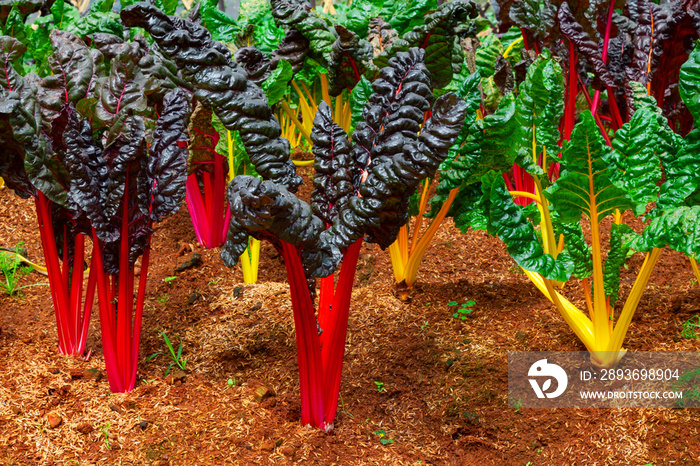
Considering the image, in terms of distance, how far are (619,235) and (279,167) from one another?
1.11 m

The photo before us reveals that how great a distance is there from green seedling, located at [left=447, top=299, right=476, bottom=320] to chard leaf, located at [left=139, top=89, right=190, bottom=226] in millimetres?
1228

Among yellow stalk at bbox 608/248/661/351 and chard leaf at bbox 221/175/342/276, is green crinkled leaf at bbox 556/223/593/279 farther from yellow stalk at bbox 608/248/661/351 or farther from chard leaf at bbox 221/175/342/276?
chard leaf at bbox 221/175/342/276

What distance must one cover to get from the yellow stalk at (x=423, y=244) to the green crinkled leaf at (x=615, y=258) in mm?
704

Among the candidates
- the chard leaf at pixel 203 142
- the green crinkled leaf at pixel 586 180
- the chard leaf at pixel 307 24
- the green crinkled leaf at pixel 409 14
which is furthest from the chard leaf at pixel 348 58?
the green crinkled leaf at pixel 586 180

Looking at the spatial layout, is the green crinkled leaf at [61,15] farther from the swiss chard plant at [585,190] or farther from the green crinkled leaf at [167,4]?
the swiss chard plant at [585,190]

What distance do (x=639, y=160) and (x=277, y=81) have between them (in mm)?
1595

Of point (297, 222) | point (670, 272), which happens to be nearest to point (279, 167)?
point (297, 222)

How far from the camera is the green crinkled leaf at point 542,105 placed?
2.07m

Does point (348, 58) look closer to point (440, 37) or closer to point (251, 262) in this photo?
point (440, 37)

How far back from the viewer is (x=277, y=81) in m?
2.69

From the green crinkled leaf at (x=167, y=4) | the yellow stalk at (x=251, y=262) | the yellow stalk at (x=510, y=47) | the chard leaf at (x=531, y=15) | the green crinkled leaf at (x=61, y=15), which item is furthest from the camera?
the green crinkled leaf at (x=61, y=15)

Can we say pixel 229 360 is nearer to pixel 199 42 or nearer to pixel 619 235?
pixel 199 42

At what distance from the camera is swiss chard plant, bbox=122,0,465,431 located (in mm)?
1478

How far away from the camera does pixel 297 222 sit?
1384 millimetres
